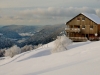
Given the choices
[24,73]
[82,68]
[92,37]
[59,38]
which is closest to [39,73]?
[24,73]

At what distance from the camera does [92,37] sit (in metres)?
49.0

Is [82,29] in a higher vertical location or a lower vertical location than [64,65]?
higher

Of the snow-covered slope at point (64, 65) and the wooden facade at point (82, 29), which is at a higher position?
the wooden facade at point (82, 29)

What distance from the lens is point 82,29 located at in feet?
166

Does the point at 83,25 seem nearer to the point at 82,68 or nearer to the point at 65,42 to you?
the point at 65,42

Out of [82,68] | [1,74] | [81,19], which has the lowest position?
[1,74]

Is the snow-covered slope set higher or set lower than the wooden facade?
lower

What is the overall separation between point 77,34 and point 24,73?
32.5 meters

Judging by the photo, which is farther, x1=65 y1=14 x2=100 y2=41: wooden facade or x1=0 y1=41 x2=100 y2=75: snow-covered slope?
x1=65 y1=14 x2=100 y2=41: wooden facade

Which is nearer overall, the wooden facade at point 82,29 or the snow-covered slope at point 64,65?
the snow-covered slope at point 64,65

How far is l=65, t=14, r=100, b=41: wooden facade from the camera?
48.7 m

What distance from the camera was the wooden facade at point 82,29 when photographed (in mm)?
48656

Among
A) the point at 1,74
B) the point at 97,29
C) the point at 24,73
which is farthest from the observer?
the point at 97,29

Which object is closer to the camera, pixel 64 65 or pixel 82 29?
pixel 64 65
